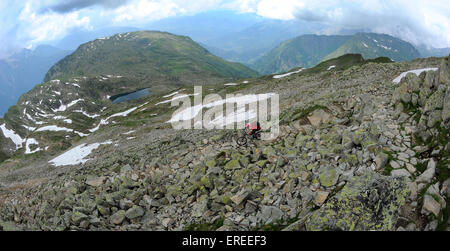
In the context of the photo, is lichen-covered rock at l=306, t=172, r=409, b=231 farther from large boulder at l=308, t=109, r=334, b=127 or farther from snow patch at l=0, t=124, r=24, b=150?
snow patch at l=0, t=124, r=24, b=150

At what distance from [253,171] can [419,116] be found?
395 inches

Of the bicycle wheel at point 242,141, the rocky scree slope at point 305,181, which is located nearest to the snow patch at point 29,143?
the rocky scree slope at point 305,181

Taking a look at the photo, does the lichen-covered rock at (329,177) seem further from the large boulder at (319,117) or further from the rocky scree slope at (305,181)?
the large boulder at (319,117)

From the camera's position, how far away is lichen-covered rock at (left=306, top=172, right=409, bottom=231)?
885cm

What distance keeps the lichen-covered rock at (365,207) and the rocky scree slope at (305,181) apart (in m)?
0.04

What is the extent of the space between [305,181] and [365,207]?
3294 millimetres

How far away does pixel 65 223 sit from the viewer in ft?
48.9

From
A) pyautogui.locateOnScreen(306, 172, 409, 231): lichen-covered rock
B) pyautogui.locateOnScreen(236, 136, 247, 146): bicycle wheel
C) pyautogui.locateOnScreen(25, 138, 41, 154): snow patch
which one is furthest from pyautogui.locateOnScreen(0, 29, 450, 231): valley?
pyautogui.locateOnScreen(25, 138, 41, 154): snow patch

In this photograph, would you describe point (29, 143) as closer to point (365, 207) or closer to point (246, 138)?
point (246, 138)

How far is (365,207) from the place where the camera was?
30.2 ft

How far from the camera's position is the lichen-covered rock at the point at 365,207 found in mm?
8852

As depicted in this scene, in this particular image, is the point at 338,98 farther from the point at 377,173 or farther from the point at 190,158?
the point at 190,158
